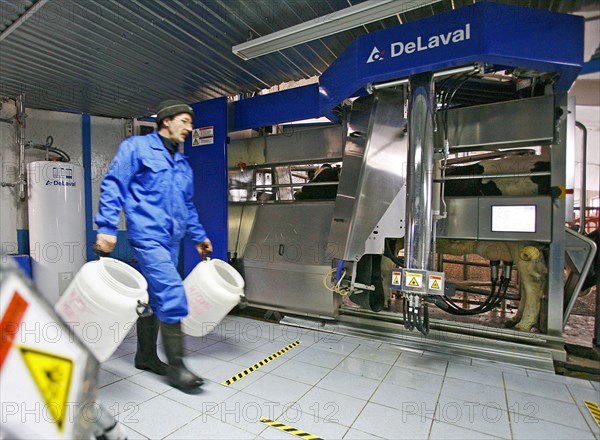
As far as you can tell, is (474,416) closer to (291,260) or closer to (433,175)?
(433,175)

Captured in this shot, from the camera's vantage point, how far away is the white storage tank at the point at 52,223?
3.46 m

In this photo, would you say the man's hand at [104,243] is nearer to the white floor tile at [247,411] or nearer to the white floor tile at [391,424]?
the white floor tile at [247,411]

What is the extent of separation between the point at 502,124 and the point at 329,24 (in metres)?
1.58

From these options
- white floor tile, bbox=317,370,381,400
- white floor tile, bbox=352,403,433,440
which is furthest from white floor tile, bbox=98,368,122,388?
white floor tile, bbox=352,403,433,440

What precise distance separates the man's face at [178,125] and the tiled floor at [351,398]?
163cm

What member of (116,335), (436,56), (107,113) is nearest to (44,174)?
(107,113)

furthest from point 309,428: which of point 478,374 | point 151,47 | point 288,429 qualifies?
point 151,47

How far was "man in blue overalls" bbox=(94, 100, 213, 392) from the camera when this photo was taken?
1872 millimetres

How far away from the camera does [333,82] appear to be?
2.62 metres

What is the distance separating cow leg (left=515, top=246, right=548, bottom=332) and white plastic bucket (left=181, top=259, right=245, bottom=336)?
7.41ft

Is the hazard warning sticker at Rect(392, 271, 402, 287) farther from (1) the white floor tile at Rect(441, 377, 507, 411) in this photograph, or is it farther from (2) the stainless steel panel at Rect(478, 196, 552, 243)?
(2) the stainless steel panel at Rect(478, 196, 552, 243)

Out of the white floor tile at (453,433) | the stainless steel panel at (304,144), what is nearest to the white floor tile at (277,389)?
the white floor tile at (453,433)

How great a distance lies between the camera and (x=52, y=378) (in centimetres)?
83

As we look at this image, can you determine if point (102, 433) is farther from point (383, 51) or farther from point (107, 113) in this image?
point (107, 113)
